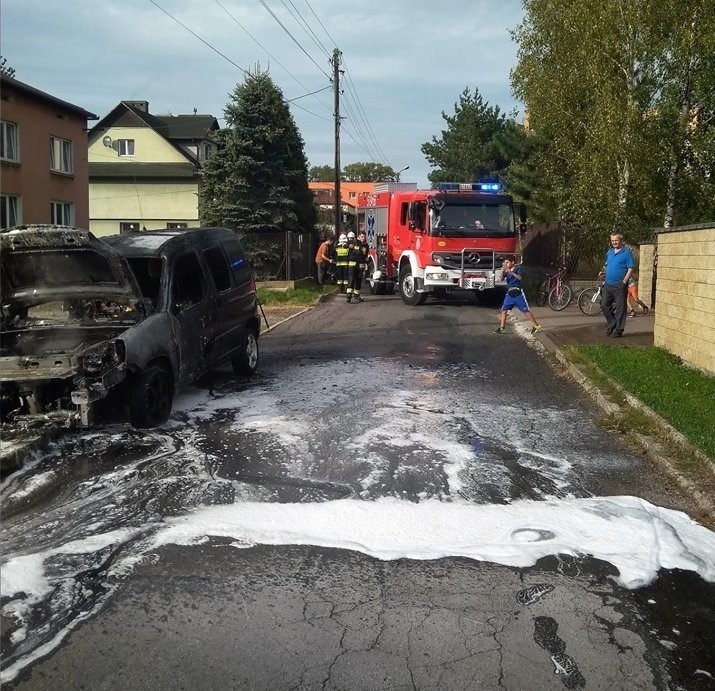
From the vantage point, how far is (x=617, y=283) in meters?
12.9

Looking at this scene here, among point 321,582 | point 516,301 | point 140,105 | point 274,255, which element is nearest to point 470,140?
point 140,105

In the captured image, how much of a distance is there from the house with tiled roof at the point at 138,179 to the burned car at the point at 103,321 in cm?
3906

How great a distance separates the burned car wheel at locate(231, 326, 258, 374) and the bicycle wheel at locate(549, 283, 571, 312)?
1030 centimetres

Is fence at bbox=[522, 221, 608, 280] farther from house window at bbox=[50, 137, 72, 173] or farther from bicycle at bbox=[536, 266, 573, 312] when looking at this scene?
house window at bbox=[50, 137, 72, 173]

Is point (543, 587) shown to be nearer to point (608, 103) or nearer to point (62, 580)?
point (62, 580)

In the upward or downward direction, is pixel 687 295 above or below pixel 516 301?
above

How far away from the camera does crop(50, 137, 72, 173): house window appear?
1068 inches

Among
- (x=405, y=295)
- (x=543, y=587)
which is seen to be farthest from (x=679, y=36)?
(x=543, y=587)

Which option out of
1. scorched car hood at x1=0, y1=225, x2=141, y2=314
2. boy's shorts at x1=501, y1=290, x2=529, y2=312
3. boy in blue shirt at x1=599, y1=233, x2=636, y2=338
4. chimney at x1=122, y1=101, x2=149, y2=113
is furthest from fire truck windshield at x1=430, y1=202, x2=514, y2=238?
chimney at x1=122, y1=101, x2=149, y2=113

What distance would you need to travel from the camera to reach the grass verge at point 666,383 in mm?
6980

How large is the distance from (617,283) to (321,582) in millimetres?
10098

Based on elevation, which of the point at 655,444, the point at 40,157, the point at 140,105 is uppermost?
the point at 140,105

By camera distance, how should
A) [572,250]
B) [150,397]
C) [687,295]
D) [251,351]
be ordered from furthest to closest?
[572,250] → [687,295] → [251,351] → [150,397]

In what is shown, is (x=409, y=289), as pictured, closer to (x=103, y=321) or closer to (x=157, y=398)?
(x=103, y=321)
